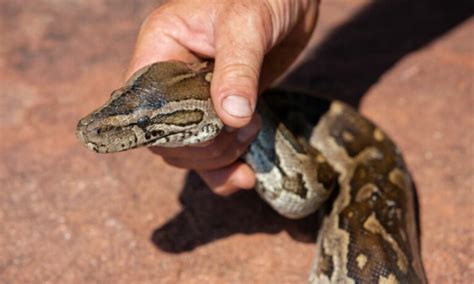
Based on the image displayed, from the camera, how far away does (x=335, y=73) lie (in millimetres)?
7059

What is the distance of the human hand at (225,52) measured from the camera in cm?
387

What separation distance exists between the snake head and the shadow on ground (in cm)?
123

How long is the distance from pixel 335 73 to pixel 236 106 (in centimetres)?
341

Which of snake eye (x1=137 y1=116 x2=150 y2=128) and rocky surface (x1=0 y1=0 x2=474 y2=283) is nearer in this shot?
snake eye (x1=137 y1=116 x2=150 y2=128)

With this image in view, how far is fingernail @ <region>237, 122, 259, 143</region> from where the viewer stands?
457cm

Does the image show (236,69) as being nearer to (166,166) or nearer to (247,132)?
(247,132)

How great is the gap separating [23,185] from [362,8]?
445 centimetres

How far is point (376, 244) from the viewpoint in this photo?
4.43 metres

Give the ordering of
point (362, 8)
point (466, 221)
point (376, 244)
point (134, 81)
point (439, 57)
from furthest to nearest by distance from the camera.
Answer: point (362, 8)
point (439, 57)
point (466, 221)
point (376, 244)
point (134, 81)

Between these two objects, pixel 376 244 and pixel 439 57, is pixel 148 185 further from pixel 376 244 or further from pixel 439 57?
pixel 439 57

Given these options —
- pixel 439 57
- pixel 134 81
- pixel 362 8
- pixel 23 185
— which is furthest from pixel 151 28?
pixel 362 8

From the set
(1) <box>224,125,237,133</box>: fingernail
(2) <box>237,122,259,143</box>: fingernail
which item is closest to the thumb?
(1) <box>224,125,237,133</box>: fingernail

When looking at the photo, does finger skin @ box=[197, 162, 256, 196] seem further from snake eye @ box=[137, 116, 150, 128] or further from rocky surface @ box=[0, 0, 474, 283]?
snake eye @ box=[137, 116, 150, 128]

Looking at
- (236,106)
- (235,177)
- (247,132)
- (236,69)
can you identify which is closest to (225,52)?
(236,69)
